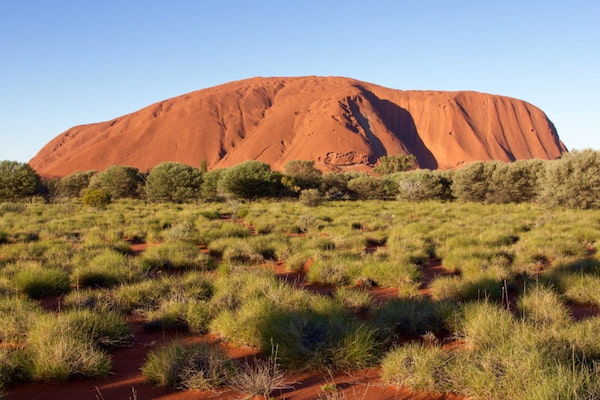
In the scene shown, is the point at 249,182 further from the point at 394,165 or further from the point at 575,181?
the point at 394,165

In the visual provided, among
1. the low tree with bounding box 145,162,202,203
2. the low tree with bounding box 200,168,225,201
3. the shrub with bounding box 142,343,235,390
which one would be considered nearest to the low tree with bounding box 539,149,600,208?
the shrub with bounding box 142,343,235,390

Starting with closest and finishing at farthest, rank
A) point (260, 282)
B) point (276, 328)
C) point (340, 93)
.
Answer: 1. point (276, 328)
2. point (260, 282)
3. point (340, 93)

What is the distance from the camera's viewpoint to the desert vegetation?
11.7ft

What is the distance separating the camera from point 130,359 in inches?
177

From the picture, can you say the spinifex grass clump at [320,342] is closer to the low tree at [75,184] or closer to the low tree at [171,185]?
the low tree at [171,185]

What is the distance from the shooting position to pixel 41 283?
6.83 meters

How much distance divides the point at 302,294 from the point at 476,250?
5972 mm

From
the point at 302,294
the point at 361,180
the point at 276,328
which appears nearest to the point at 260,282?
the point at 302,294

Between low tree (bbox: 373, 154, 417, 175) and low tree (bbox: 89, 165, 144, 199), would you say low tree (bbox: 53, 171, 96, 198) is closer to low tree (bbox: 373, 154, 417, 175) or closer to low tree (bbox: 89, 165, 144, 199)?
low tree (bbox: 89, 165, 144, 199)

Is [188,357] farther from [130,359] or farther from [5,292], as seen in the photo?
[5,292]

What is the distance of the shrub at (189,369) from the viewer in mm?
3656

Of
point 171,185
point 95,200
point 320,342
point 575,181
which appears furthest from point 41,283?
point 171,185

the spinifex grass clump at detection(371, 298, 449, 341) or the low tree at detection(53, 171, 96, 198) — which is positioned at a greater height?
the low tree at detection(53, 171, 96, 198)

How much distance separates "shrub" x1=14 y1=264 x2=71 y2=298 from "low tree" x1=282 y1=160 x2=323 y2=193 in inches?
1152
